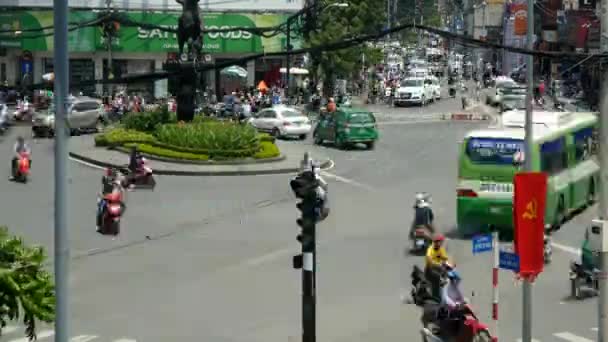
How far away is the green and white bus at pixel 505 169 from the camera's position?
25023 millimetres

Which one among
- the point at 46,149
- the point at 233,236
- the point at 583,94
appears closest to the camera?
the point at 233,236

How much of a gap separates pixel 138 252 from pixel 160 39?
46.3 m

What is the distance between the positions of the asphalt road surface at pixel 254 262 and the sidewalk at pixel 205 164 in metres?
0.64

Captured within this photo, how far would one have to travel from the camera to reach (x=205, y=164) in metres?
37.0

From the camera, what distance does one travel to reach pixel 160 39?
228 feet

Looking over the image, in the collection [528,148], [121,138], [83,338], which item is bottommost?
[83,338]

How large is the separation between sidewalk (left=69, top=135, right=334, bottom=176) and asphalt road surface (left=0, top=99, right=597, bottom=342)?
640 mm

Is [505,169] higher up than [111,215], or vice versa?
[505,169]

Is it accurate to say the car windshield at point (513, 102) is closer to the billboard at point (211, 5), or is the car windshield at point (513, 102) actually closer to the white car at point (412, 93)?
the white car at point (412, 93)

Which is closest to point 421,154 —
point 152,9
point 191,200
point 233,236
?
point 191,200

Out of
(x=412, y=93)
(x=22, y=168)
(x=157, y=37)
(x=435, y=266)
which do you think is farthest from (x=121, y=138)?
(x=412, y=93)

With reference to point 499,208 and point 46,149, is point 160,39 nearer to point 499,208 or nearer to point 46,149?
point 46,149

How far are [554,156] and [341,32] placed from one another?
39.7 meters

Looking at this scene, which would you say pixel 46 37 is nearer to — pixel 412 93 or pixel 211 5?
pixel 211 5
